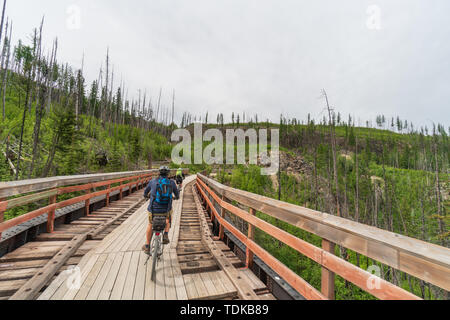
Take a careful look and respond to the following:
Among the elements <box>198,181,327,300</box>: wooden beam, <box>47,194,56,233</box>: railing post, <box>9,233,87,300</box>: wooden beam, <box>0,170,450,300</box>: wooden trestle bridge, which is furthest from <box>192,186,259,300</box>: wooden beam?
<box>47,194,56,233</box>: railing post

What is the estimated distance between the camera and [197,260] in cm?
344

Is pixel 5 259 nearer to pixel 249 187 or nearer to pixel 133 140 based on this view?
pixel 249 187

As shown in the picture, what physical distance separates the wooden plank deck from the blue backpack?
105 centimetres

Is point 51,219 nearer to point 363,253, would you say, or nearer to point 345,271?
point 345,271

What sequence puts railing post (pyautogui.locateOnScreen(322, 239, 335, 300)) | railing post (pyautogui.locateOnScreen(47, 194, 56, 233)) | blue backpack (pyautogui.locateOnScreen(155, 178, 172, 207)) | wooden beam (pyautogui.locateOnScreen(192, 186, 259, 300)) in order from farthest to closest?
railing post (pyautogui.locateOnScreen(47, 194, 56, 233)), blue backpack (pyautogui.locateOnScreen(155, 178, 172, 207)), wooden beam (pyautogui.locateOnScreen(192, 186, 259, 300)), railing post (pyautogui.locateOnScreen(322, 239, 335, 300))

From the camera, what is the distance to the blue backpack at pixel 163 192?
3752mm

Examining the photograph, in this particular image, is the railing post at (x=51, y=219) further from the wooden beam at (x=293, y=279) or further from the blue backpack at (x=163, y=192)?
the wooden beam at (x=293, y=279)

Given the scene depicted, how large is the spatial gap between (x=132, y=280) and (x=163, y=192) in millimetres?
1524

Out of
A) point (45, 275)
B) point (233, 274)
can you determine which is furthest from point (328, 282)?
point (45, 275)

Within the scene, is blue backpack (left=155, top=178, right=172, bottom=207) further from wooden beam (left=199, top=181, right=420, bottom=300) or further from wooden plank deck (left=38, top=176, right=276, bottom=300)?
wooden beam (left=199, top=181, right=420, bottom=300)

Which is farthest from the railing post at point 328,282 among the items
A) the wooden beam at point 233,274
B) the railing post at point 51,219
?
the railing post at point 51,219

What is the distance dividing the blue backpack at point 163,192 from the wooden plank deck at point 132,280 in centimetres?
105

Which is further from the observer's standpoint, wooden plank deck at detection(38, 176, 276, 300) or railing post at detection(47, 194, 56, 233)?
railing post at detection(47, 194, 56, 233)

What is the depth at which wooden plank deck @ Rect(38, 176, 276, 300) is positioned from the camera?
240 cm
